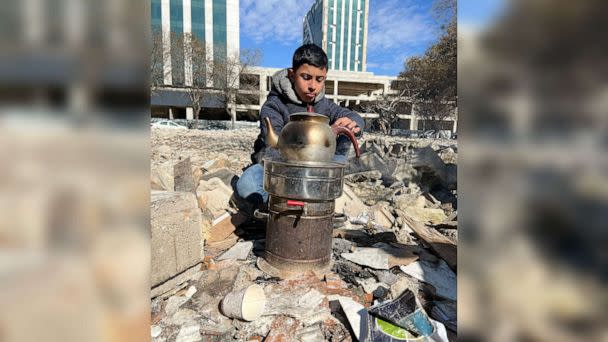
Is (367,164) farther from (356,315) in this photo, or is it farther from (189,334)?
(189,334)

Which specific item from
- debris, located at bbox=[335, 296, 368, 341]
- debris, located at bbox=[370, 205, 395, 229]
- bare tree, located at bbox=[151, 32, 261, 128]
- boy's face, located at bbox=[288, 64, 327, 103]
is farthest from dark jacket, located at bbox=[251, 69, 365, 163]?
bare tree, located at bbox=[151, 32, 261, 128]

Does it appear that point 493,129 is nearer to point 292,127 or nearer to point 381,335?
point 381,335

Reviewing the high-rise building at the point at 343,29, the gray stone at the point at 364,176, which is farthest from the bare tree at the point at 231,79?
the gray stone at the point at 364,176

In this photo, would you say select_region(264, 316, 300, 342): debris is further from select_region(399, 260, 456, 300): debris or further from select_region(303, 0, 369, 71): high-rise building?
select_region(303, 0, 369, 71): high-rise building

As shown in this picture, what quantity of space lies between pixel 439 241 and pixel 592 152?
257cm

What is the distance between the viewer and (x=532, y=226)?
16.6 inches

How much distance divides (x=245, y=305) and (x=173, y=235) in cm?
66

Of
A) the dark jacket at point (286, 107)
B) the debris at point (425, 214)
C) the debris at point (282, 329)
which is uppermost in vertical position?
the dark jacket at point (286, 107)

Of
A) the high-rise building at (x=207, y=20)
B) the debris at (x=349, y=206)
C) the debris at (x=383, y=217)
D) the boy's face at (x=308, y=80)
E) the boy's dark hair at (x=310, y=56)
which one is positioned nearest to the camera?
the boy's dark hair at (x=310, y=56)

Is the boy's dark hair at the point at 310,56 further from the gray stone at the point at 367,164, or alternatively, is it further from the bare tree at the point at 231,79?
the bare tree at the point at 231,79

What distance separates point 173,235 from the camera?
6.49ft

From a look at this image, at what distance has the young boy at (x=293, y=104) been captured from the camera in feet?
9.13

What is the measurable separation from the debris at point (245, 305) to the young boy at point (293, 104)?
1.29 meters

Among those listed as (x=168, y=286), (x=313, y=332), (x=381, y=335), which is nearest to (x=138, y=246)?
(x=381, y=335)
